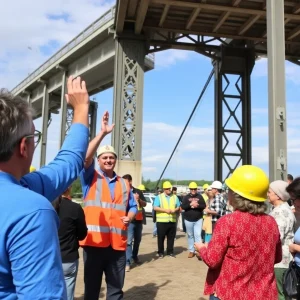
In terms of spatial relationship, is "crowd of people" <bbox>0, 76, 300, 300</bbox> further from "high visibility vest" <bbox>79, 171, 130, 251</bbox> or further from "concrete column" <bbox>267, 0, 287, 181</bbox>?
"concrete column" <bbox>267, 0, 287, 181</bbox>

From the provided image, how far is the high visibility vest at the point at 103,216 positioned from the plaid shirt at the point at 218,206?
4.98m

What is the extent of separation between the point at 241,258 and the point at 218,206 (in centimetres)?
636

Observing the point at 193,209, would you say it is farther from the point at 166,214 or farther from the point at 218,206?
the point at 218,206

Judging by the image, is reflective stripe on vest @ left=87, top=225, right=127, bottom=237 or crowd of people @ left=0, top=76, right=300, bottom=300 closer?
crowd of people @ left=0, top=76, right=300, bottom=300

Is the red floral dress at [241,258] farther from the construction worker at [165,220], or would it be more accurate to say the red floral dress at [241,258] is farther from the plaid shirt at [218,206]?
the construction worker at [165,220]

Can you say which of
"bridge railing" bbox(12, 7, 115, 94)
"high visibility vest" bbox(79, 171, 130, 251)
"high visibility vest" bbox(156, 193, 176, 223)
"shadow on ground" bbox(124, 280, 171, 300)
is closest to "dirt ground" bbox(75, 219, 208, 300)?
"shadow on ground" bbox(124, 280, 171, 300)

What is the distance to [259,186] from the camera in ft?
8.74

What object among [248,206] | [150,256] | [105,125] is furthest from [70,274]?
[150,256]

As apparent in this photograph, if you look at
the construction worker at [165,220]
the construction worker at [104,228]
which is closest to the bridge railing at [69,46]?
the construction worker at [165,220]

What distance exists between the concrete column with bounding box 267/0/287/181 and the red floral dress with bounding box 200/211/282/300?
4.09 metres

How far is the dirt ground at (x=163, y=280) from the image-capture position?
6.09 m

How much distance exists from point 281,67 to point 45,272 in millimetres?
6612

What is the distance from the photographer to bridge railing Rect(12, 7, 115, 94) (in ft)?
56.0

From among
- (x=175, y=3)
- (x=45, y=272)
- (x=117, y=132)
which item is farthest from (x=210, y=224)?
(x=45, y=272)
